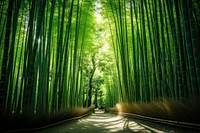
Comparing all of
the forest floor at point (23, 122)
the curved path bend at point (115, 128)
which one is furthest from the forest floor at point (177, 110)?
the forest floor at point (23, 122)

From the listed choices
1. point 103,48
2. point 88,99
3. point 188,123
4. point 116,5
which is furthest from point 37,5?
point 88,99

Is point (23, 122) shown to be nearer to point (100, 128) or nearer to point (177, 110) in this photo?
point (100, 128)

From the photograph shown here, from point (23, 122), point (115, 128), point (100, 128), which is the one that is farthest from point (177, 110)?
point (23, 122)

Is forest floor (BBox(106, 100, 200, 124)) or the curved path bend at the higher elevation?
forest floor (BBox(106, 100, 200, 124))

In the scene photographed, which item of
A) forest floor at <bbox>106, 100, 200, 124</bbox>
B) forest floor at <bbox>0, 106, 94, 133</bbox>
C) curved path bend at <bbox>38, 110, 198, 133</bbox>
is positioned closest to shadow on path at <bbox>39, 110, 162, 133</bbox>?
curved path bend at <bbox>38, 110, 198, 133</bbox>

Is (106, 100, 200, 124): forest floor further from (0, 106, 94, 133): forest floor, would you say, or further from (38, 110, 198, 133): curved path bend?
(0, 106, 94, 133): forest floor

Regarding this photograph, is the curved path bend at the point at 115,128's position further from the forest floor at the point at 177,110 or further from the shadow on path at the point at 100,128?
the forest floor at the point at 177,110

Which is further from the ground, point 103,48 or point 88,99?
point 103,48

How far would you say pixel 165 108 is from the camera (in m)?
5.50

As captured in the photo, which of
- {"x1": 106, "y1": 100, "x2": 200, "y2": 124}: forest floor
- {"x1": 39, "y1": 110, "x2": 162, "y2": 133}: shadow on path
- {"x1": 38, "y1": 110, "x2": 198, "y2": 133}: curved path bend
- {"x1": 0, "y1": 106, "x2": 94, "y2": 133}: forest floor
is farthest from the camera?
{"x1": 39, "y1": 110, "x2": 162, "y2": 133}: shadow on path

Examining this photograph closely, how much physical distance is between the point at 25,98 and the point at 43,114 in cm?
112

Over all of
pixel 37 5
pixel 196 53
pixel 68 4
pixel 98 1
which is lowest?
pixel 196 53

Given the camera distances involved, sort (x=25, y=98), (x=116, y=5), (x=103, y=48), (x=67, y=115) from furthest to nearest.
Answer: (x=103, y=48), (x=116, y=5), (x=67, y=115), (x=25, y=98)

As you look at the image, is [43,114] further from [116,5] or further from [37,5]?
[116,5]
